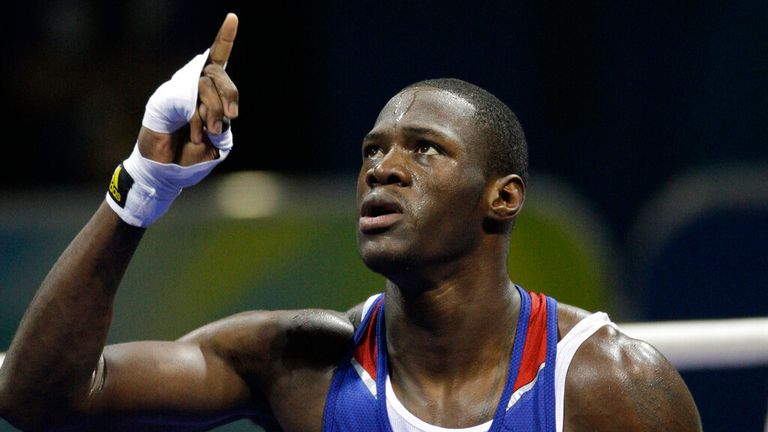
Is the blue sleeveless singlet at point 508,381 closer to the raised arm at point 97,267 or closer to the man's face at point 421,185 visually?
the man's face at point 421,185

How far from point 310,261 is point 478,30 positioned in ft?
10.3

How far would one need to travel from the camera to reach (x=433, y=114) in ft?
9.18

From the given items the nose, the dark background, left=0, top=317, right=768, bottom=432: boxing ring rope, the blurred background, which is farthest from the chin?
the dark background

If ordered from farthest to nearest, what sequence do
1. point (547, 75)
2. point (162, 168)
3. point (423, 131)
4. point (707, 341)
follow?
point (547, 75) < point (707, 341) < point (423, 131) < point (162, 168)

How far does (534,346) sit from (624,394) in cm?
24

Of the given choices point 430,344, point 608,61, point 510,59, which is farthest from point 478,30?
point 430,344

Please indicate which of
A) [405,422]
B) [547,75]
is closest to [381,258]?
[405,422]

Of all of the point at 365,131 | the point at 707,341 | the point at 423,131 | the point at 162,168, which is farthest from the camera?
the point at 365,131

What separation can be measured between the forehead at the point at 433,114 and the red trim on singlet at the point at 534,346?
47 centimetres

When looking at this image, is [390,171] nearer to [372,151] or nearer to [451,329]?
[372,151]

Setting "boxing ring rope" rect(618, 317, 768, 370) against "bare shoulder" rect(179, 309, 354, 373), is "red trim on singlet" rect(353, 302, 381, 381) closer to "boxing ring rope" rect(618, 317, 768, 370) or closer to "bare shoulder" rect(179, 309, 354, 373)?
"bare shoulder" rect(179, 309, 354, 373)

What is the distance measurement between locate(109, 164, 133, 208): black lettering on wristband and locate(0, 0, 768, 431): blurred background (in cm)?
108

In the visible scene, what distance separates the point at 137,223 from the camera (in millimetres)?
2580

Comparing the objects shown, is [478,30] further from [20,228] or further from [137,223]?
[137,223]
